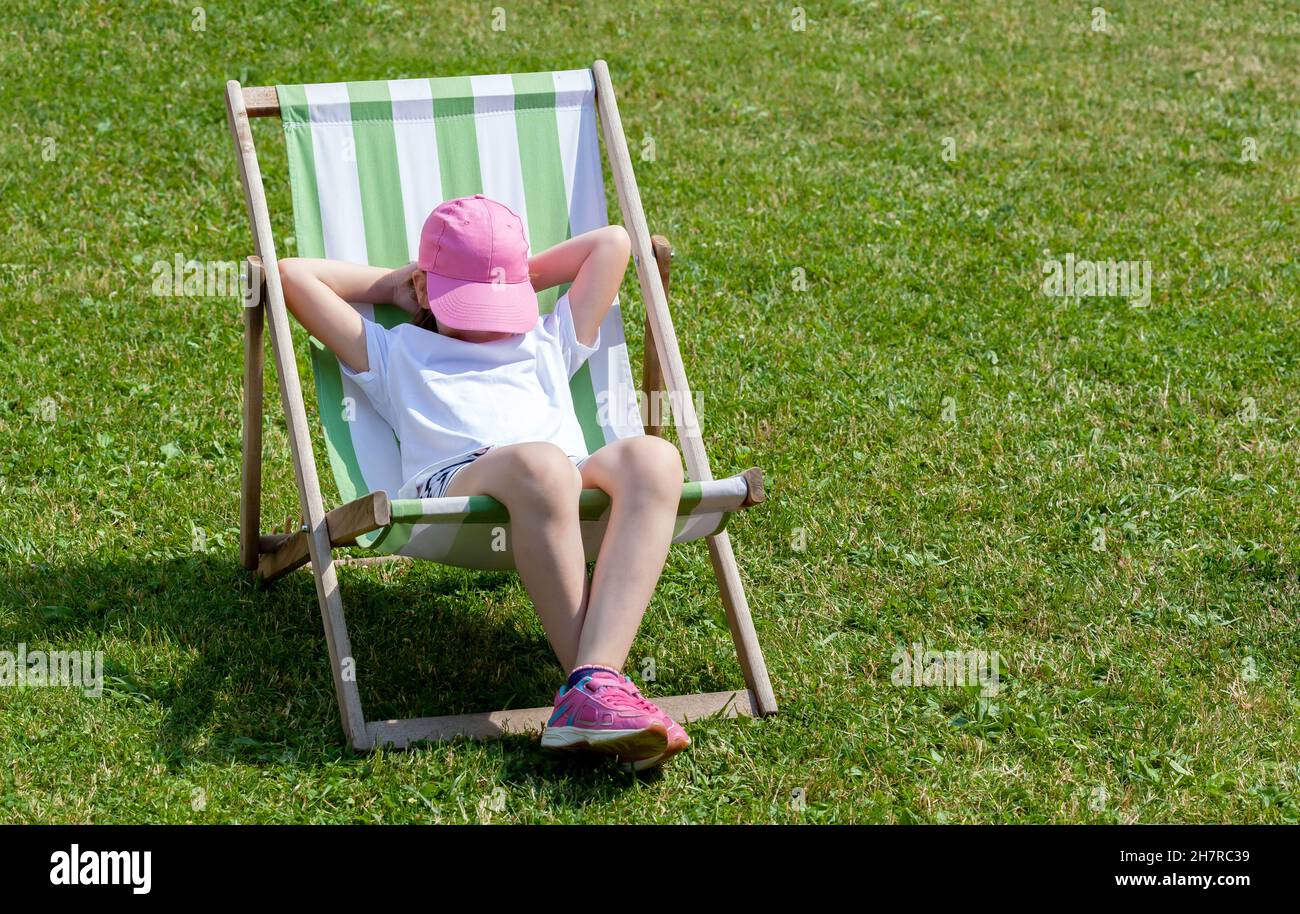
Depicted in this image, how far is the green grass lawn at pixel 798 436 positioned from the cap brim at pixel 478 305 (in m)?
0.82

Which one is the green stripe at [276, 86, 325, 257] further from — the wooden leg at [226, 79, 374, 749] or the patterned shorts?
the patterned shorts

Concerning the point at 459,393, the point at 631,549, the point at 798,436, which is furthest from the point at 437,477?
the point at 798,436

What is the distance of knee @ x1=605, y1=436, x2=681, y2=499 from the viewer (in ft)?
10.6

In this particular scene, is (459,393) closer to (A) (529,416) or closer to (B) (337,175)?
(A) (529,416)

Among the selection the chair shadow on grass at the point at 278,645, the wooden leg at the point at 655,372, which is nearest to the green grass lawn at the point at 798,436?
the chair shadow on grass at the point at 278,645

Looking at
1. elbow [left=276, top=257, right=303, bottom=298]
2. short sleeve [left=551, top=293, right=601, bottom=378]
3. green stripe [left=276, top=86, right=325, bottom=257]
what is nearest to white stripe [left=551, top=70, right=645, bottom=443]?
short sleeve [left=551, top=293, right=601, bottom=378]

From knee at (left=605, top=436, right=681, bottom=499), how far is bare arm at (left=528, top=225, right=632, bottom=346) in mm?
750

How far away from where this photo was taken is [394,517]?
3062mm

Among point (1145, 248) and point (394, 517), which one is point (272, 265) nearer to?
point (394, 517)

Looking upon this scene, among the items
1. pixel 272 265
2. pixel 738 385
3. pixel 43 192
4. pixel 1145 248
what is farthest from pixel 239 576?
pixel 1145 248

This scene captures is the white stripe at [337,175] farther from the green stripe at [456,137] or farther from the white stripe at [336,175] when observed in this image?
the green stripe at [456,137]

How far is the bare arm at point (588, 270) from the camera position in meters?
3.94

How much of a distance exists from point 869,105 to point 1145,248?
1973mm
